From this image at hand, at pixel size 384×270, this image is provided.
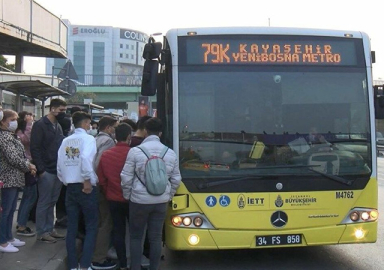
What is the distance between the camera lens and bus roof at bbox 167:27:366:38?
6.80 m

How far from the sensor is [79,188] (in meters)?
6.09

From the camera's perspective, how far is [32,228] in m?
8.38

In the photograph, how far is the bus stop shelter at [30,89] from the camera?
39.1ft

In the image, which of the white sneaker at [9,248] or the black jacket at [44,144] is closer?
the white sneaker at [9,248]

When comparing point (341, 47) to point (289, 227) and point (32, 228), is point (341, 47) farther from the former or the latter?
point (32, 228)

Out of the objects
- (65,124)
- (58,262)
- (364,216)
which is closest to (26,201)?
(65,124)

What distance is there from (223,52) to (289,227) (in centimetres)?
230

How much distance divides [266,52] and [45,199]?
3553 mm

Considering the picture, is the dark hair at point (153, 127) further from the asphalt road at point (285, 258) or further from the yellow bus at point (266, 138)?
the asphalt road at point (285, 258)

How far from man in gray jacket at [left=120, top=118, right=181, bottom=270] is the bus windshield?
60cm

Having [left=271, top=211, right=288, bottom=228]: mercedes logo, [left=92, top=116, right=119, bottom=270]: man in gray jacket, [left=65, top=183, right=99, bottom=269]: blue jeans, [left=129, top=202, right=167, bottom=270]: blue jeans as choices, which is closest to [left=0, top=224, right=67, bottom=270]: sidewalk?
[left=65, top=183, right=99, bottom=269]: blue jeans

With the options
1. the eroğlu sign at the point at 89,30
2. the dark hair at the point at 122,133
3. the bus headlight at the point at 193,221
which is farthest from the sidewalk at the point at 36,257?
the eroğlu sign at the point at 89,30

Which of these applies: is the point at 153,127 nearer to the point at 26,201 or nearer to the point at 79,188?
the point at 79,188

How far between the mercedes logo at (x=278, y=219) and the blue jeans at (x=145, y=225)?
55.7 inches
